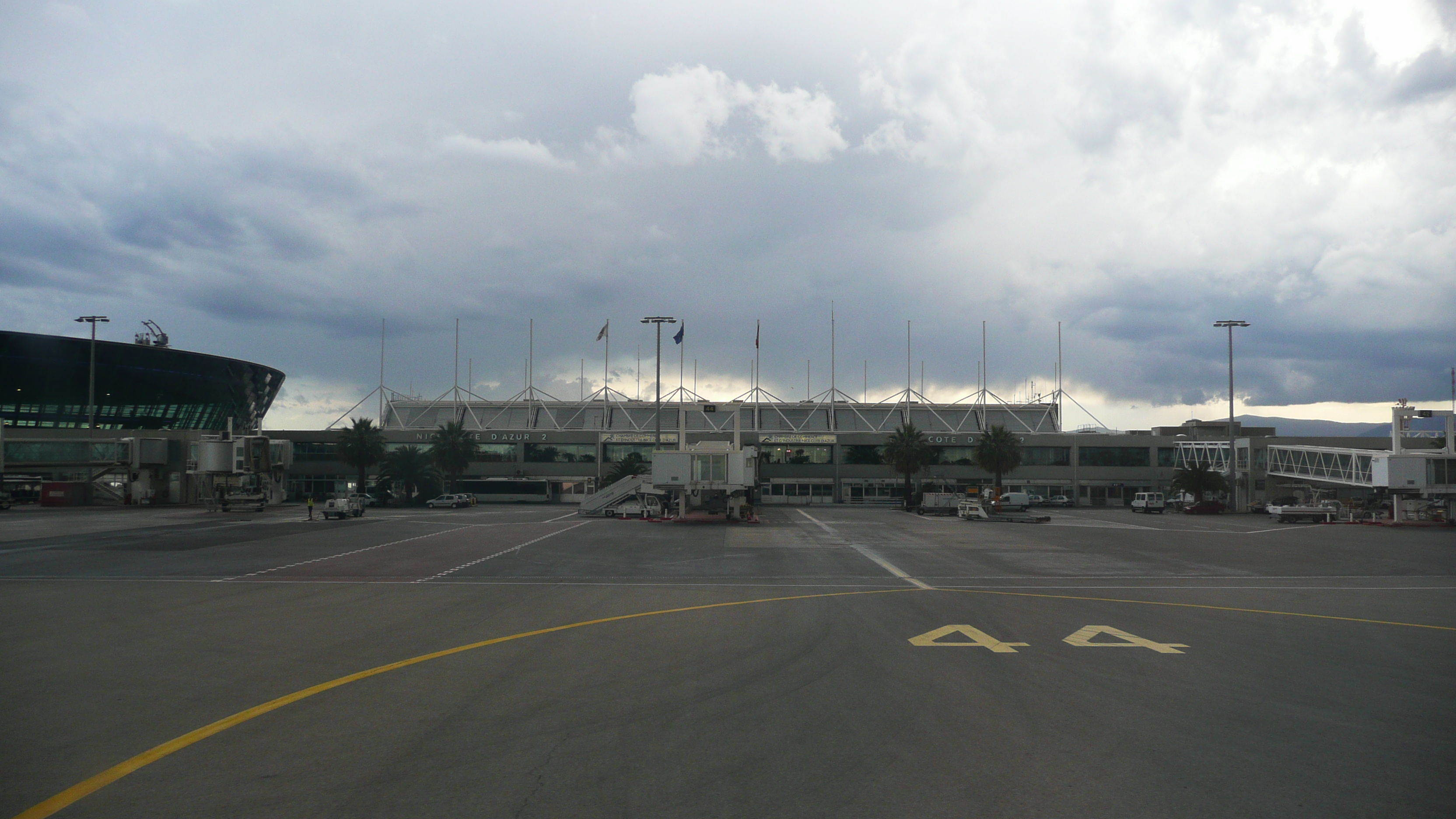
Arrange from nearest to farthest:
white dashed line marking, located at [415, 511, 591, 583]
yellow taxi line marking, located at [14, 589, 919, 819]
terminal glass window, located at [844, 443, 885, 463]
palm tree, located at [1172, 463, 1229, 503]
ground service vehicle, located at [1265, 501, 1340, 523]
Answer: yellow taxi line marking, located at [14, 589, 919, 819], white dashed line marking, located at [415, 511, 591, 583], ground service vehicle, located at [1265, 501, 1340, 523], palm tree, located at [1172, 463, 1229, 503], terminal glass window, located at [844, 443, 885, 463]

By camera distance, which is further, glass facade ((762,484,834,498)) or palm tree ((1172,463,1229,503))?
glass facade ((762,484,834,498))

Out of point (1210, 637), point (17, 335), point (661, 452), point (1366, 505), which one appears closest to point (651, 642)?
point (1210, 637)

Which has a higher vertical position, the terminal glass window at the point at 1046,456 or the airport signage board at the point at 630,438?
the airport signage board at the point at 630,438

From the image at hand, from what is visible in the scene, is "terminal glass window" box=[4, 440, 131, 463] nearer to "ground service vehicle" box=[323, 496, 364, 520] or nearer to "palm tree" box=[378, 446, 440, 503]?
"palm tree" box=[378, 446, 440, 503]

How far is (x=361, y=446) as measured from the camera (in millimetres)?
84500

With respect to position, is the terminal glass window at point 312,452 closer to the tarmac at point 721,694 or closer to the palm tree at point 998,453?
the tarmac at point 721,694

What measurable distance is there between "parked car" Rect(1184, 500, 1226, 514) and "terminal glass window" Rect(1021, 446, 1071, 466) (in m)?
24.8

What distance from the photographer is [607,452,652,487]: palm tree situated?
78.5 metres

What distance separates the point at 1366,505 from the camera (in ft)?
206

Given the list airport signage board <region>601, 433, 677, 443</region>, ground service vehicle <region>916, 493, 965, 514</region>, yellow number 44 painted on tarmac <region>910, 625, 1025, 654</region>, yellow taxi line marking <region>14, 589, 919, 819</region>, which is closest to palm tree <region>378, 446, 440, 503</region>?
airport signage board <region>601, 433, 677, 443</region>

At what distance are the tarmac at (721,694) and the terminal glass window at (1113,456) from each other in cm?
7385

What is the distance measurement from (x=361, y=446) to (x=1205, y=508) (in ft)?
283

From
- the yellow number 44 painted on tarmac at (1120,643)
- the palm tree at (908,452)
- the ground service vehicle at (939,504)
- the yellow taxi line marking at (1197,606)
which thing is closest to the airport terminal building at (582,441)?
the palm tree at (908,452)

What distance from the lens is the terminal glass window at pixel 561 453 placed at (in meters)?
98.9
